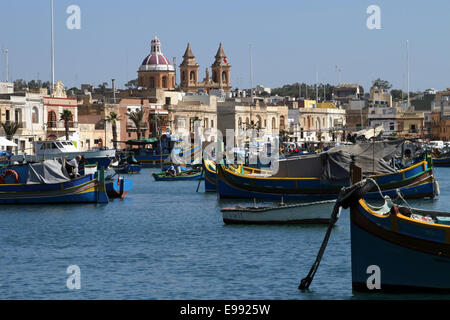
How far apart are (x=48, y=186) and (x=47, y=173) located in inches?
25.0

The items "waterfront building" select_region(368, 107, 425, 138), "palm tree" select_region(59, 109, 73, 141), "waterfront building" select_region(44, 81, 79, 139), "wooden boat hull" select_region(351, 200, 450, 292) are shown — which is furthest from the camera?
"waterfront building" select_region(368, 107, 425, 138)

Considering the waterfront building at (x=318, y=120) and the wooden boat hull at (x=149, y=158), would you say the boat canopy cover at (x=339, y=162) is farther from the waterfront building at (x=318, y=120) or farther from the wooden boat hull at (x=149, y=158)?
the waterfront building at (x=318, y=120)

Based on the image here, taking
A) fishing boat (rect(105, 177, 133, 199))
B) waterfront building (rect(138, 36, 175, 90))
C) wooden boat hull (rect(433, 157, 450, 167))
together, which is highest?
waterfront building (rect(138, 36, 175, 90))

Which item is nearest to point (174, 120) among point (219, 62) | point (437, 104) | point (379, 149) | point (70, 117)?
point (70, 117)

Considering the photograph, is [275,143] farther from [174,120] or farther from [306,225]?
[306,225]

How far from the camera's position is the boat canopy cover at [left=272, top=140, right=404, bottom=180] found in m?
46.6

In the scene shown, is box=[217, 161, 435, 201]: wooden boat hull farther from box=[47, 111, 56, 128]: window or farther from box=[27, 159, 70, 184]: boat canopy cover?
box=[47, 111, 56, 128]: window

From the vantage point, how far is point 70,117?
9475cm

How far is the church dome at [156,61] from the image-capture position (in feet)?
473

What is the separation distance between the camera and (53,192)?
47.1 metres

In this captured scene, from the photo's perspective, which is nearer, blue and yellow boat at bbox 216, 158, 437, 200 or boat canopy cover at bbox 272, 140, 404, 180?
boat canopy cover at bbox 272, 140, 404, 180

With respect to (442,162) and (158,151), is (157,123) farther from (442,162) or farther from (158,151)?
(442,162)

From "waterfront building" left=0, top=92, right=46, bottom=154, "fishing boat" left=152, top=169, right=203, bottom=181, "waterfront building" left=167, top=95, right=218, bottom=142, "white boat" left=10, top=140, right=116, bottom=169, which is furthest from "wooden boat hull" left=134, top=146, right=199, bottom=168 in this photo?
"fishing boat" left=152, top=169, right=203, bottom=181

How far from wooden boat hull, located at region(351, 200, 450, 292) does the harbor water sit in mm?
384
